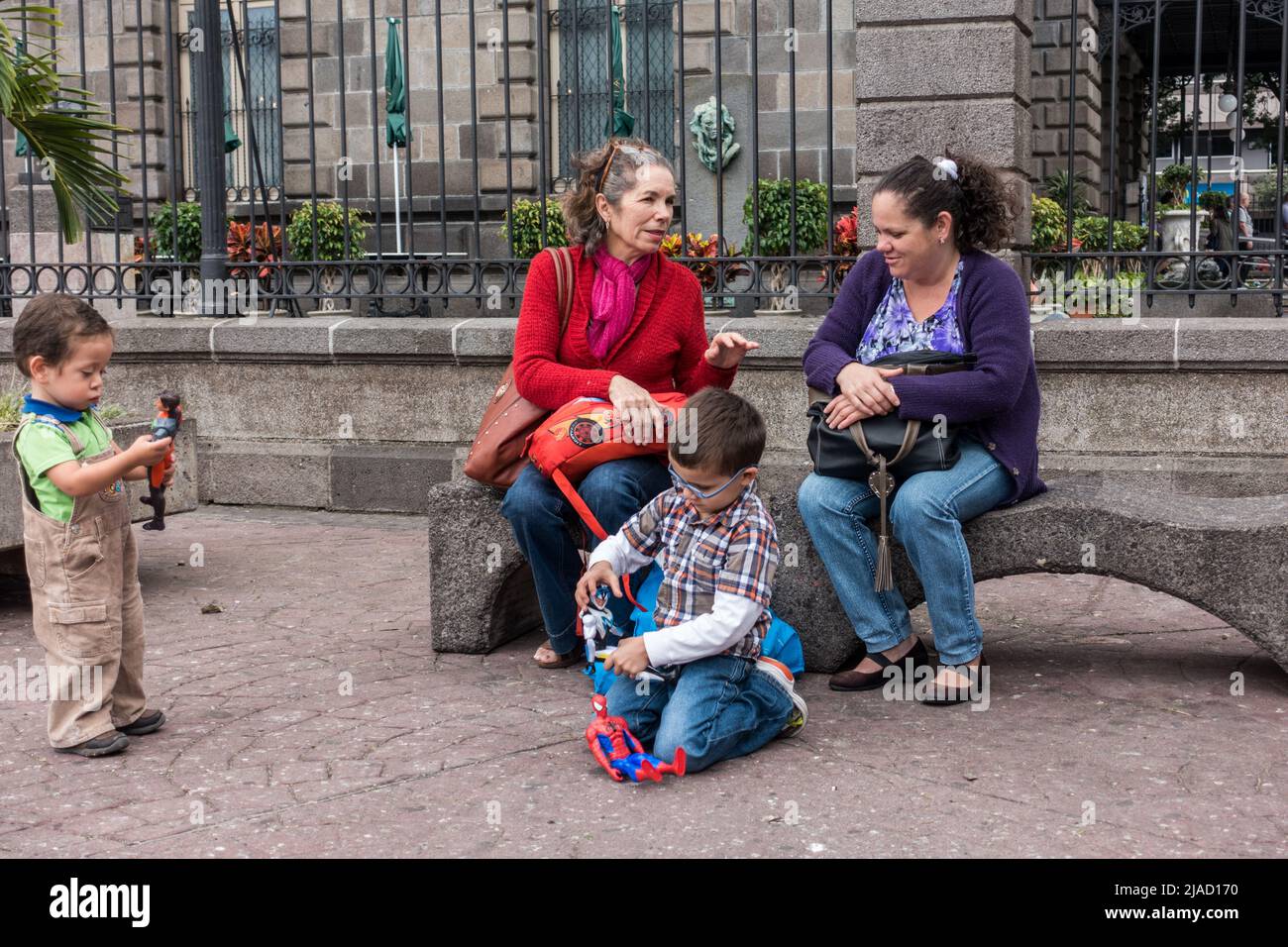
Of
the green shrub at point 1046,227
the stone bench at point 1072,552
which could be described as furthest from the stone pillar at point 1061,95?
the stone bench at point 1072,552

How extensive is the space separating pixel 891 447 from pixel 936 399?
0.20 meters

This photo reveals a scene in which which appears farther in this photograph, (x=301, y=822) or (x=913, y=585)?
(x=913, y=585)

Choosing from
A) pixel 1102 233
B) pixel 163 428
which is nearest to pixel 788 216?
pixel 1102 233

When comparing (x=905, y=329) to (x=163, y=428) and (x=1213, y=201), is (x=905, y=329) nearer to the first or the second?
(x=163, y=428)

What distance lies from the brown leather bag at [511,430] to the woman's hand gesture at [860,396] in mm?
973

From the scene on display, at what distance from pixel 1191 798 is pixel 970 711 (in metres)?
0.86

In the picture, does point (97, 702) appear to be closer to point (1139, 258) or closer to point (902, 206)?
point (902, 206)

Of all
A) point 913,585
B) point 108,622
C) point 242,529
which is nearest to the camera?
point 108,622

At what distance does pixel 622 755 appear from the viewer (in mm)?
3801

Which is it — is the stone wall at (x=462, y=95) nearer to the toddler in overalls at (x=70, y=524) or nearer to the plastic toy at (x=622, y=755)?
the toddler in overalls at (x=70, y=524)

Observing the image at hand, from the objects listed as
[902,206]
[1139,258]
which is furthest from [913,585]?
[1139,258]

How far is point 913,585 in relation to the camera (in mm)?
4750

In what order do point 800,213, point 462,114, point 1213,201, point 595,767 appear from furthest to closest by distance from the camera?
point 462,114 < point 1213,201 < point 800,213 < point 595,767

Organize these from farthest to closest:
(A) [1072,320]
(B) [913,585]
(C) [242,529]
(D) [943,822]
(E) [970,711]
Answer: (C) [242,529] < (A) [1072,320] < (B) [913,585] < (E) [970,711] < (D) [943,822]
